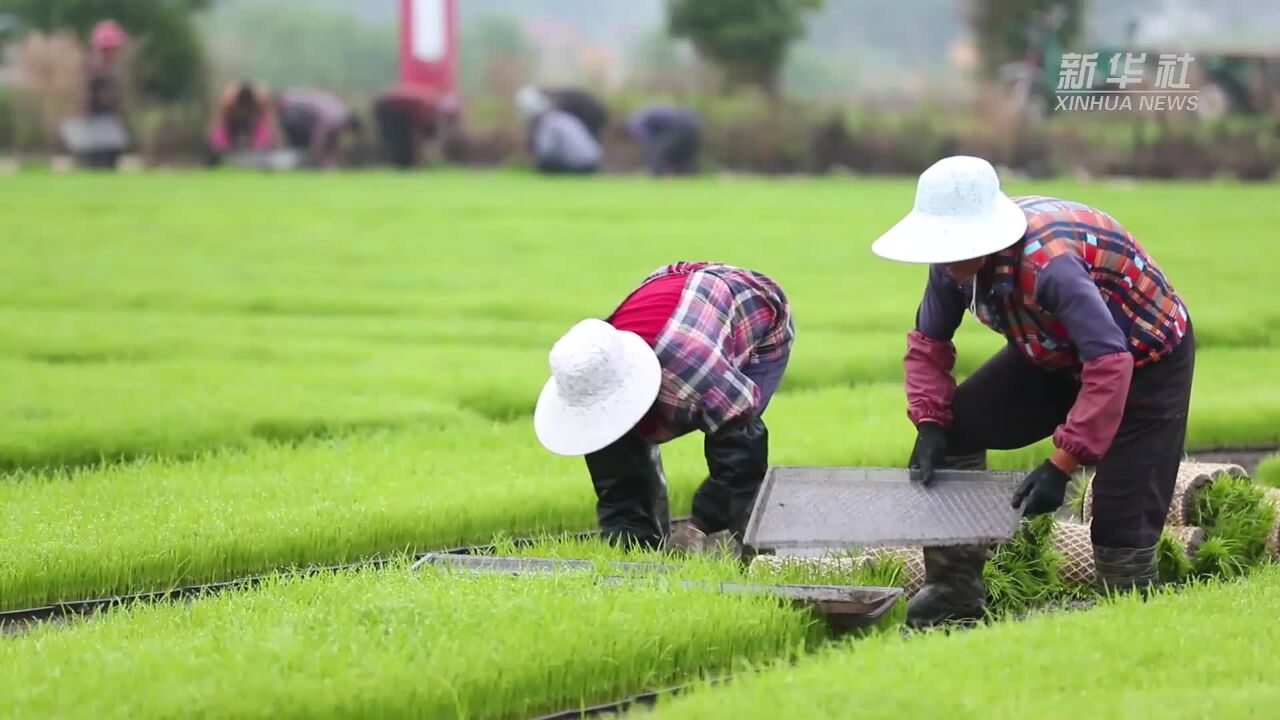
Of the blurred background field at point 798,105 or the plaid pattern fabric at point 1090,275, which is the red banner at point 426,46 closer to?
the blurred background field at point 798,105

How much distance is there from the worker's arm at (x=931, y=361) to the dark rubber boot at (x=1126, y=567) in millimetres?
641

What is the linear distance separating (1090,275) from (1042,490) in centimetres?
65

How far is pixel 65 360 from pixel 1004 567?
282 inches

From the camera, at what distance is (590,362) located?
5082 millimetres

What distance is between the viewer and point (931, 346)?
17.4 feet

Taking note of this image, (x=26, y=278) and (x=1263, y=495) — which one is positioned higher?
(x=1263, y=495)

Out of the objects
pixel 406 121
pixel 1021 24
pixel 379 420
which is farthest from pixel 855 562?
pixel 1021 24

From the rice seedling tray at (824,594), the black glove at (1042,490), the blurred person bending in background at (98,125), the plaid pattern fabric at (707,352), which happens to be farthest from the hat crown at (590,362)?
the blurred person bending in background at (98,125)

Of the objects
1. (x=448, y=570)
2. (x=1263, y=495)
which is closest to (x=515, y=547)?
(x=448, y=570)

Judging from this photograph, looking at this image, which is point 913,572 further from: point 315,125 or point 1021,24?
point 1021,24

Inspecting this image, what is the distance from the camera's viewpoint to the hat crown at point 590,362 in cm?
510

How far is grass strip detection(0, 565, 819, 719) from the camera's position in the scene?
13.8 ft

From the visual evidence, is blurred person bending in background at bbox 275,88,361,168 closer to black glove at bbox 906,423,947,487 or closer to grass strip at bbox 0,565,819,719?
grass strip at bbox 0,565,819,719

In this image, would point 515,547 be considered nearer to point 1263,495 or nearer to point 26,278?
point 1263,495
